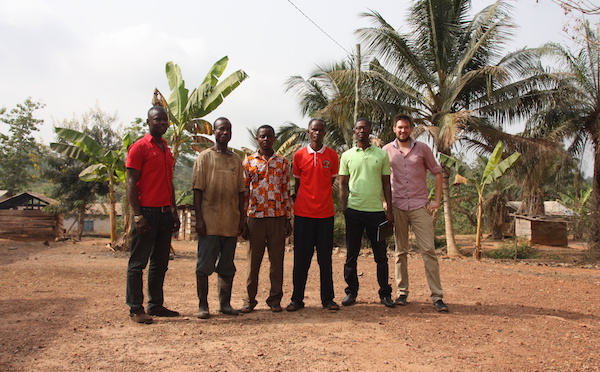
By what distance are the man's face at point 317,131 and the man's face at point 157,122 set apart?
140 cm

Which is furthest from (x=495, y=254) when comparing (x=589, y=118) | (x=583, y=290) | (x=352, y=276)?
(x=352, y=276)

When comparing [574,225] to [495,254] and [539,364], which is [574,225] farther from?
[539,364]

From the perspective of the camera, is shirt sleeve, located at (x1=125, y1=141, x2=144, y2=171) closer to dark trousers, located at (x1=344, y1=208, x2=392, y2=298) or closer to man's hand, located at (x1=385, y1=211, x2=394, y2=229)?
dark trousers, located at (x1=344, y1=208, x2=392, y2=298)

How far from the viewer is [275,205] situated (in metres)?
4.65

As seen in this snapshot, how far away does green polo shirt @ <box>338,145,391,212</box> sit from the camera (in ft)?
15.9

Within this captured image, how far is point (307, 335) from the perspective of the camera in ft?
12.4

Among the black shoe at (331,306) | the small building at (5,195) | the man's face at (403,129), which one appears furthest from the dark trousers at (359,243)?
the small building at (5,195)

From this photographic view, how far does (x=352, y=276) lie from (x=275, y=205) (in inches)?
44.6

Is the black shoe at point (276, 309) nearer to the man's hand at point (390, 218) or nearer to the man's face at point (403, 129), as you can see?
the man's hand at point (390, 218)

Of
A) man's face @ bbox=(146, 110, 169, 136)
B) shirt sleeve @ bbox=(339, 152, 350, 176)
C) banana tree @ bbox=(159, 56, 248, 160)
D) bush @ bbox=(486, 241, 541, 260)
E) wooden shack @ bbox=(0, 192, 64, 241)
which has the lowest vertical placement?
bush @ bbox=(486, 241, 541, 260)

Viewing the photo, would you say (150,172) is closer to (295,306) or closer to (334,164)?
(334,164)

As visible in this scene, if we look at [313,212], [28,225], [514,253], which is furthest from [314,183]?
[28,225]

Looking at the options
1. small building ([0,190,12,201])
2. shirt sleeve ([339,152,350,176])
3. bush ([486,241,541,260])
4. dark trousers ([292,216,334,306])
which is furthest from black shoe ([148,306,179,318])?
small building ([0,190,12,201])

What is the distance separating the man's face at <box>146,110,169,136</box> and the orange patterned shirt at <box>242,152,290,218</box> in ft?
2.79
